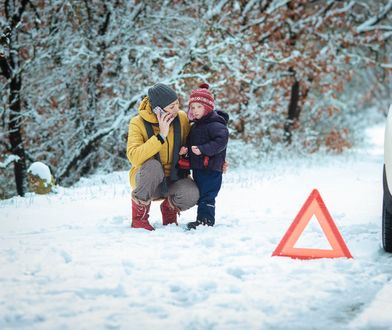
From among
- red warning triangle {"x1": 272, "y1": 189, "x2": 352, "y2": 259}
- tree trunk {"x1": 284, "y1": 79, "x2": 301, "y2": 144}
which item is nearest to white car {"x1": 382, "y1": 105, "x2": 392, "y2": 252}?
red warning triangle {"x1": 272, "y1": 189, "x2": 352, "y2": 259}

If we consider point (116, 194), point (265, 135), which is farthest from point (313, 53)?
point (116, 194)

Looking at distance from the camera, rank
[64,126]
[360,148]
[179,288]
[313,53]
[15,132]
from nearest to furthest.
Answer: [179,288], [15,132], [64,126], [313,53], [360,148]

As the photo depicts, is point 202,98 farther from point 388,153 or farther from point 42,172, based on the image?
point 42,172

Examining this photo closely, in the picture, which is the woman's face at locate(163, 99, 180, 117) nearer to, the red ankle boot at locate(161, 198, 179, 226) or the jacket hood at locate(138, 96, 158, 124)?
the jacket hood at locate(138, 96, 158, 124)

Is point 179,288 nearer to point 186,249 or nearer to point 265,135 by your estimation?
point 186,249

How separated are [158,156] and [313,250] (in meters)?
1.69

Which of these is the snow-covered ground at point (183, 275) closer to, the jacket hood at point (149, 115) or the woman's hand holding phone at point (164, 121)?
the woman's hand holding phone at point (164, 121)

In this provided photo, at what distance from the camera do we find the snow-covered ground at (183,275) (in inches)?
109

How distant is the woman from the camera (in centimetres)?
471

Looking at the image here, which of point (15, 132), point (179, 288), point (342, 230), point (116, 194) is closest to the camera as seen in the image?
point (179, 288)

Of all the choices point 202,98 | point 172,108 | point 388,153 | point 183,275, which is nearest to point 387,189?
point 388,153

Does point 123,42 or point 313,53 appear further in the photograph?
point 313,53

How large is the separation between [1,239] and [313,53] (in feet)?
41.2

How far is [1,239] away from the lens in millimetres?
4555
